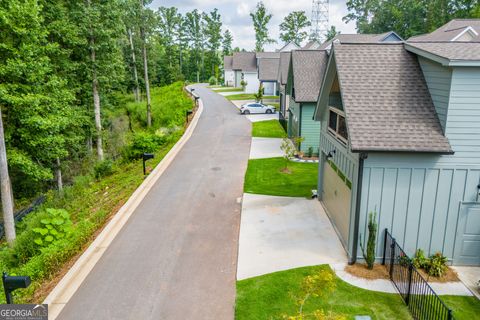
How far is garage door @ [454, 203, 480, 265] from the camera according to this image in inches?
361

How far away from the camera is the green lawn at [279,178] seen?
1559 cm

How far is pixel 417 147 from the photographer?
8648mm

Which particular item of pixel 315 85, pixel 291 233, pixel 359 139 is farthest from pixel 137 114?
pixel 359 139

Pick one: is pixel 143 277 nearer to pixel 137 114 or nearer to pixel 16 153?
pixel 16 153

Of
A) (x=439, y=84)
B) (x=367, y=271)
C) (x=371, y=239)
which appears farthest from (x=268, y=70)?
(x=367, y=271)

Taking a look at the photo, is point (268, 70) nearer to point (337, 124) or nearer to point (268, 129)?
point (268, 129)

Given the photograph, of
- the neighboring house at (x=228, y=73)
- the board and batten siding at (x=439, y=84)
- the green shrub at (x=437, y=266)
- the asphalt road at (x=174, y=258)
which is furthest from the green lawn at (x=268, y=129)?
the neighboring house at (x=228, y=73)

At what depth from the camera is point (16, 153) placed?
15773 millimetres

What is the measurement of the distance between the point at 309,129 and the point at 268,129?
766cm

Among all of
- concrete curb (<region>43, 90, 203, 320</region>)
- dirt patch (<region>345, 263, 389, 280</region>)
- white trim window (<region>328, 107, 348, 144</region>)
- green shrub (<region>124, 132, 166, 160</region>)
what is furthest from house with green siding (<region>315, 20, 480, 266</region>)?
green shrub (<region>124, 132, 166, 160</region>)
